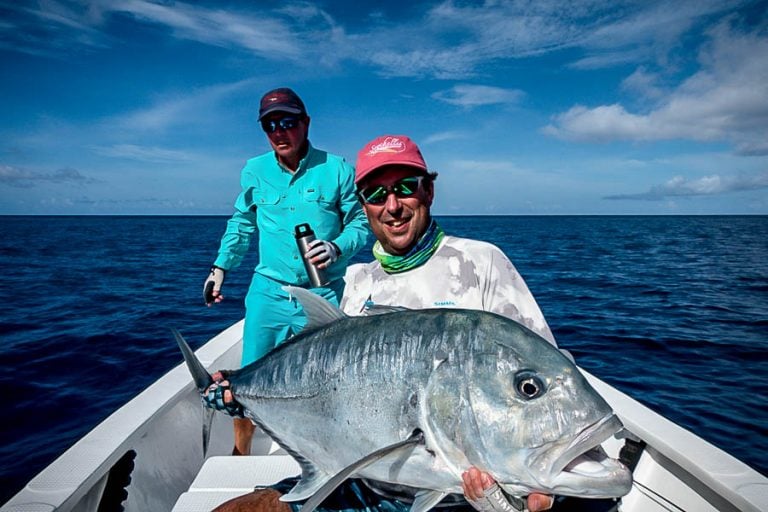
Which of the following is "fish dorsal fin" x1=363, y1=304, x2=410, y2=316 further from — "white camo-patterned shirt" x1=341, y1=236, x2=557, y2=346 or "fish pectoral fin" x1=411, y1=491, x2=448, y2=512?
"fish pectoral fin" x1=411, y1=491, x2=448, y2=512

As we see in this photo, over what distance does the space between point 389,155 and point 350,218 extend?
6.10 ft

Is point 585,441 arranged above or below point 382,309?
below

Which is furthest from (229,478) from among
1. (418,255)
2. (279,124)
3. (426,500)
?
(279,124)

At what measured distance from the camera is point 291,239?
3758 mm

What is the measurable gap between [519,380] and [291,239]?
8.63ft

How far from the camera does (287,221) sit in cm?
377

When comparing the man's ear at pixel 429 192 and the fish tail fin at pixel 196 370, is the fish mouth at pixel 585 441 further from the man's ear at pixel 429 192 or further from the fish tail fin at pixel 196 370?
the fish tail fin at pixel 196 370

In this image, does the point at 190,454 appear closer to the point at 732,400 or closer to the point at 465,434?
the point at 465,434

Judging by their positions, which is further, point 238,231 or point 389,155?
point 238,231

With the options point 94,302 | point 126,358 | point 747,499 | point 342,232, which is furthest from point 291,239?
point 94,302

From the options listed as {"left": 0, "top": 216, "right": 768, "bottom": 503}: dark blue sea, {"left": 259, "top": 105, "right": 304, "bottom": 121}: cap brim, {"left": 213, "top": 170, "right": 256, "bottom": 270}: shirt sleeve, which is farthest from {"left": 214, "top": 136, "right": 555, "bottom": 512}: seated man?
{"left": 0, "top": 216, "right": 768, "bottom": 503}: dark blue sea

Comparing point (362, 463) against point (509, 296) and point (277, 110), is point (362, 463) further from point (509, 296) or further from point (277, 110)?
point (277, 110)

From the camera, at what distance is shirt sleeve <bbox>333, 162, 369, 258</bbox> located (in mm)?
3679

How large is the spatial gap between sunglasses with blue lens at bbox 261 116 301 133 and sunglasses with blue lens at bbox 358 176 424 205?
1.66 metres
